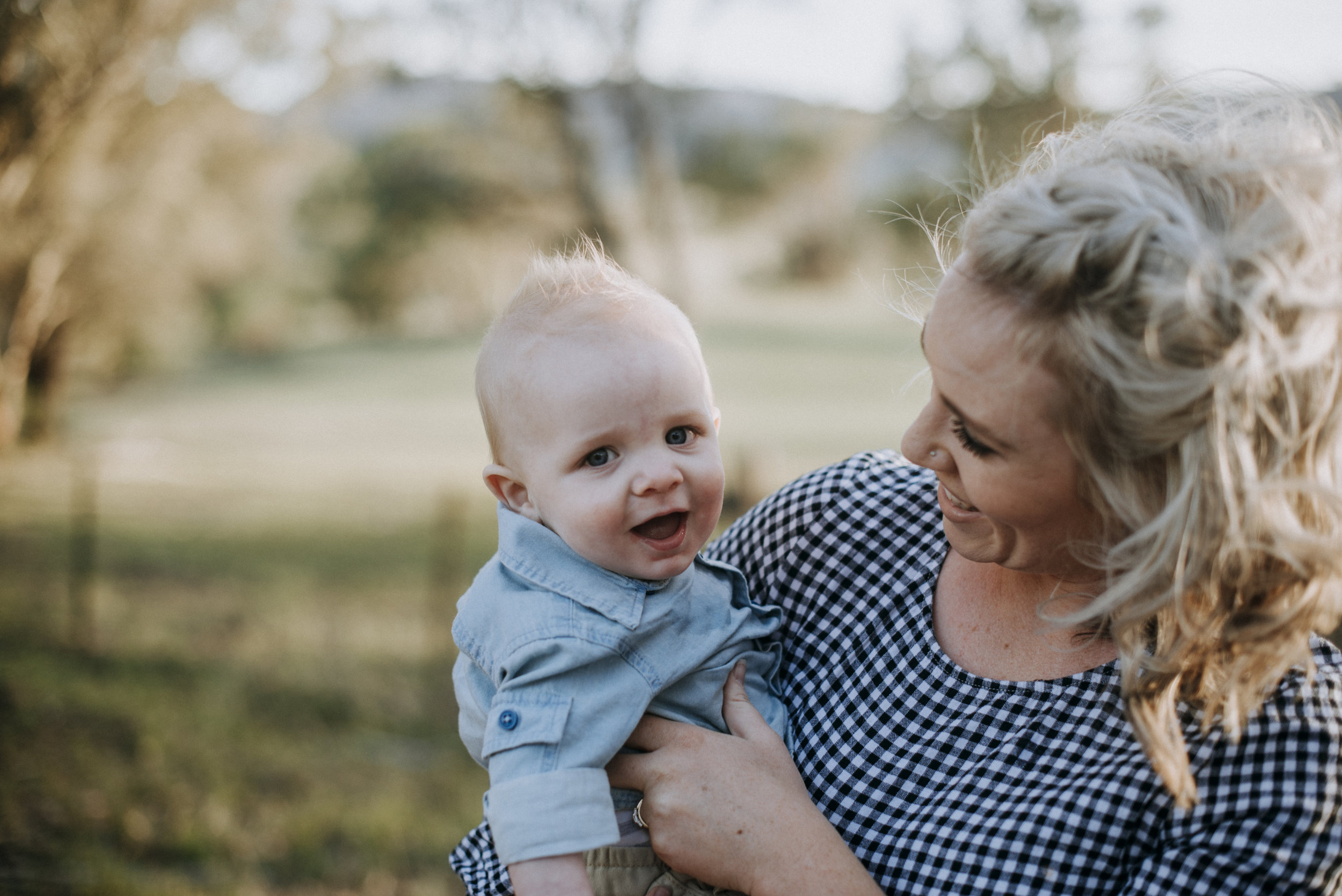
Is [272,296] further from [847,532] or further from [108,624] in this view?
[847,532]

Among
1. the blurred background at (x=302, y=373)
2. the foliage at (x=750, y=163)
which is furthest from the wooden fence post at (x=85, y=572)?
the foliage at (x=750, y=163)

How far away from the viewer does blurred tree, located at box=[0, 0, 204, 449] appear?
3.87 metres

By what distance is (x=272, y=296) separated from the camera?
21.7m

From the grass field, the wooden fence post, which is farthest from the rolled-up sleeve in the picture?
the wooden fence post

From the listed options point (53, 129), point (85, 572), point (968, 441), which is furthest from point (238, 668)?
point (968, 441)

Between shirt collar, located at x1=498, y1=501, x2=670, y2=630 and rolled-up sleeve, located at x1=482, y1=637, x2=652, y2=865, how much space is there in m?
0.06

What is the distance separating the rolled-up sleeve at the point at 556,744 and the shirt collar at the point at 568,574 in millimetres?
57

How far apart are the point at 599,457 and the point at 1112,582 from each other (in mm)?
683

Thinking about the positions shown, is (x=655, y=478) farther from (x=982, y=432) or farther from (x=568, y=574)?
(x=982, y=432)

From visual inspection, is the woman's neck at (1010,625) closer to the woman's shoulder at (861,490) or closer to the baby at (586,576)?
the woman's shoulder at (861,490)

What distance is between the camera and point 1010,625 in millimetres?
1420

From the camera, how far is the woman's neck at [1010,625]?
1344 mm

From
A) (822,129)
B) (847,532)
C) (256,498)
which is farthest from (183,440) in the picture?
(847,532)

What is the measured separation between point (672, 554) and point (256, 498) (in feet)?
33.1
